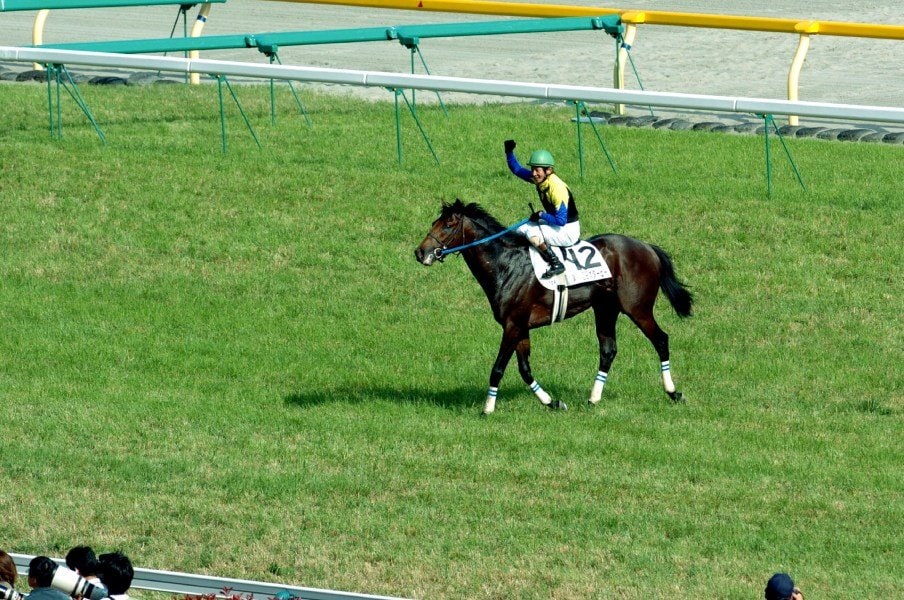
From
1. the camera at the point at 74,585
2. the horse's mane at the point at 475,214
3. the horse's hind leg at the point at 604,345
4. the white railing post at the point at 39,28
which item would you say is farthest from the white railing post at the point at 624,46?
the camera at the point at 74,585

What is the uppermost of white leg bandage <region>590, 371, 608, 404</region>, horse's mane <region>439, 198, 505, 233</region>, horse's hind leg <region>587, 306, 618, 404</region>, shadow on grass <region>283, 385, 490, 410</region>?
horse's mane <region>439, 198, 505, 233</region>

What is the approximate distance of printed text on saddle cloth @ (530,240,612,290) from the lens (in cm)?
1412

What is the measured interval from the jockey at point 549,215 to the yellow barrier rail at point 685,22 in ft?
27.3

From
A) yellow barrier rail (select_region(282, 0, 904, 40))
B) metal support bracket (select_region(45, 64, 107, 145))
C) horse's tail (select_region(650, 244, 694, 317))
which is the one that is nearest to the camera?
horse's tail (select_region(650, 244, 694, 317))

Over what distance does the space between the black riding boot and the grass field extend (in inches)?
48.1

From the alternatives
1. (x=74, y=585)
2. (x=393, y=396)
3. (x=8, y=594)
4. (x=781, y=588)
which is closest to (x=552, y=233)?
(x=393, y=396)

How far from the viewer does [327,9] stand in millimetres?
32000

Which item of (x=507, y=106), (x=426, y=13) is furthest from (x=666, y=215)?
(x=426, y=13)

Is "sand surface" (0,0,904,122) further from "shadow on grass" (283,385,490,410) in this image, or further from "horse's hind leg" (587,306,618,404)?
"shadow on grass" (283,385,490,410)

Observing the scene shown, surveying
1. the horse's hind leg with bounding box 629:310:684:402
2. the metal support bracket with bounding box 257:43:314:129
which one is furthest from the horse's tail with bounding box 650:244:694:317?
the metal support bracket with bounding box 257:43:314:129

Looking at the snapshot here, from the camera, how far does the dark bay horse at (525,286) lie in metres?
14.1

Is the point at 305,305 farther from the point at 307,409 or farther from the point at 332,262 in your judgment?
the point at 307,409

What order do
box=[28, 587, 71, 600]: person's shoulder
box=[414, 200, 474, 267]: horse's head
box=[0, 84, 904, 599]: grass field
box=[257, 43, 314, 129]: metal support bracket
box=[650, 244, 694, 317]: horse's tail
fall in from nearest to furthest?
1. box=[28, 587, 71, 600]: person's shoulder
2. box=[0, 84, 904, 599]: grass field
3. box=[414, 200, 474, 267]: horse's head
4. box=[650, 244, 694, 317]: horse's tail
5. box=[257, 43, 314, 129]: metal support bracket

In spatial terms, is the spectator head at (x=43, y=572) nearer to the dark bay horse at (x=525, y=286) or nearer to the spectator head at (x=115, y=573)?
the spectator head at (x=115, y=573)
